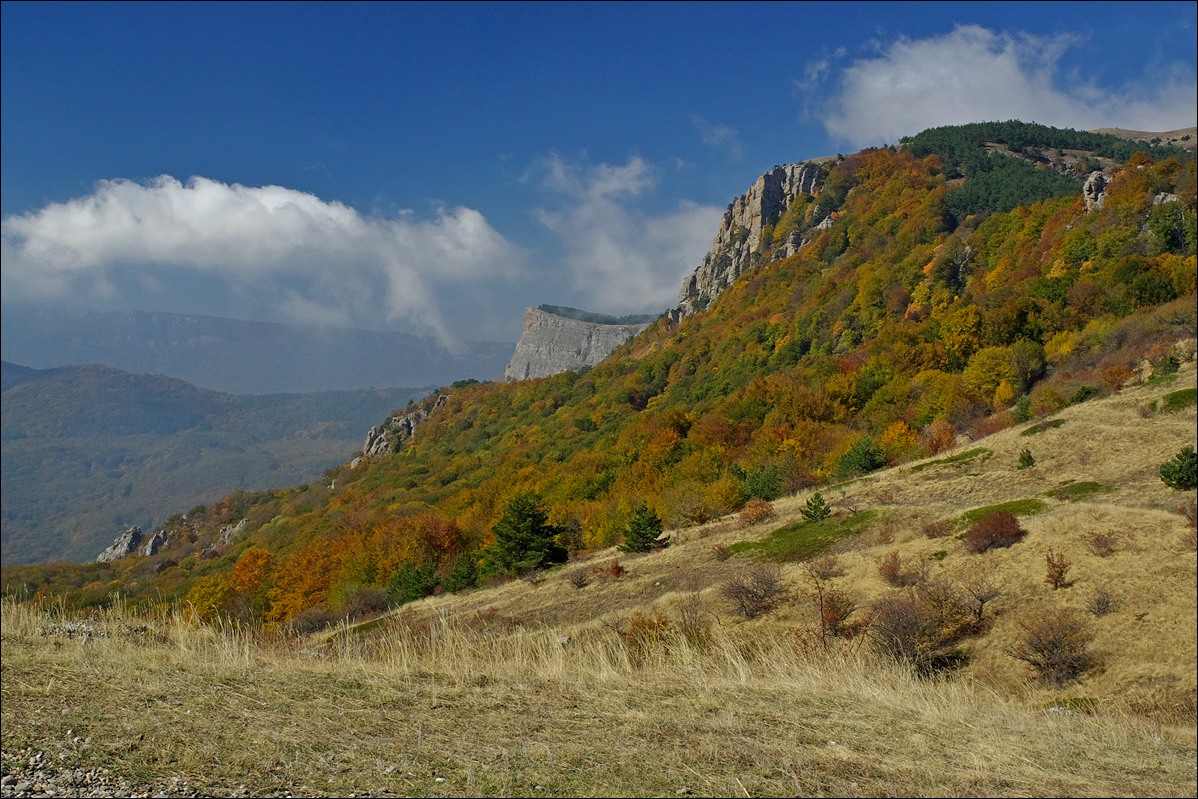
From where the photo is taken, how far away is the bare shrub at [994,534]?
16750 mm

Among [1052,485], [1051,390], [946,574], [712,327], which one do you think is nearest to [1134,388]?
[1051,390]

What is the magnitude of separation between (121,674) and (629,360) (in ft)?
373

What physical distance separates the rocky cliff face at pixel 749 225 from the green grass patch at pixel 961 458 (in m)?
93.1

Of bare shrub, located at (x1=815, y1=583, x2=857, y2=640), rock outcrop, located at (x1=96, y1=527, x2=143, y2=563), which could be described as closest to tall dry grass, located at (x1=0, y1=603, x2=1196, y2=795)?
bare shrub, located at (x1=815, y1=583, x2=857, y2=640)

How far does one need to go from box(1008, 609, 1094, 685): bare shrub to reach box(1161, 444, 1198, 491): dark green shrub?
6807mm

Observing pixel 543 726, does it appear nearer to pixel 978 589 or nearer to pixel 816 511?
pixel 978 589

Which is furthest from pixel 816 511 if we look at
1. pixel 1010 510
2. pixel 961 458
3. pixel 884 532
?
pixel 961 458

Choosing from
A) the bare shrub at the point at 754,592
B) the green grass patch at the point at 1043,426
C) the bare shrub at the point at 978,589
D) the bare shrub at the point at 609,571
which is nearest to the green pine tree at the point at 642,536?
the bare shrub at the point at 609,571

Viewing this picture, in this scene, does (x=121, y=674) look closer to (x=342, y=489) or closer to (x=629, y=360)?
(x=342, y=489)

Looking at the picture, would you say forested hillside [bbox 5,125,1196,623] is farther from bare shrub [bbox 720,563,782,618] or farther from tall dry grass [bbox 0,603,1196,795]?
bare shrub [bbox 720,563,782,618]

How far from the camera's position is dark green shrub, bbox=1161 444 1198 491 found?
16.9 meters

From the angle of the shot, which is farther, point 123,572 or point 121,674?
point 123,572

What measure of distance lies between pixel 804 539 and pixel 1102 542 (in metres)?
8.54

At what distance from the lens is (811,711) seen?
5.21m
